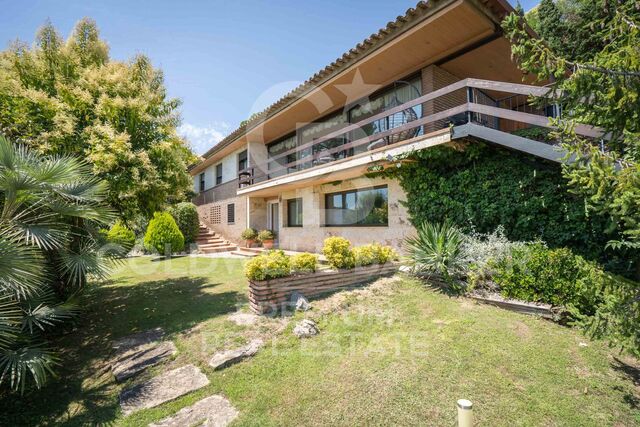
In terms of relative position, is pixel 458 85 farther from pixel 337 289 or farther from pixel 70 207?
pixel 70 207

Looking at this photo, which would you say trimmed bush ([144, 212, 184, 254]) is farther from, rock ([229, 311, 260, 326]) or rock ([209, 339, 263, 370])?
rock ([209, 339, 263, 370])

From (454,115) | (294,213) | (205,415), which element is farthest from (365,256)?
(294,213)

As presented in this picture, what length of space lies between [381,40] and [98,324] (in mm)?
9776

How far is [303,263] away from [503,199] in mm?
5018

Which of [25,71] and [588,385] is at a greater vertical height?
[25,71]

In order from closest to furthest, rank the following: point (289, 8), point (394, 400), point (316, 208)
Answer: point (394, 400), point (289, 8), point (316, 208)

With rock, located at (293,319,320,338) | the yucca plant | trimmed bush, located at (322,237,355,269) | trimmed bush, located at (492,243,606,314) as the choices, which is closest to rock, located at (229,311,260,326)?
rock, located at (293,319,320,338)

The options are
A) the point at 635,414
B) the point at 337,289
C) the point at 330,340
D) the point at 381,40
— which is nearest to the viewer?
the point at 635,414

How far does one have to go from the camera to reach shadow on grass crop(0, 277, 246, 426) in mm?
3564

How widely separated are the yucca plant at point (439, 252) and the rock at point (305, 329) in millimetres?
3248

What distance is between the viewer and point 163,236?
15.5 meters

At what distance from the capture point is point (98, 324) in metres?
6.18

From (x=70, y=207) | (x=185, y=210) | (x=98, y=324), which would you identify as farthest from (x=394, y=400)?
(x=185, y=210)

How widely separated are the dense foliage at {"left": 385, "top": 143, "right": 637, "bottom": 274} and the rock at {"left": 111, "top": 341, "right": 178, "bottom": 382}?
707 cm
